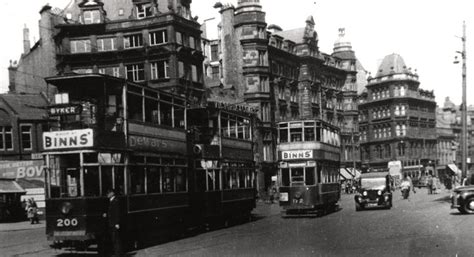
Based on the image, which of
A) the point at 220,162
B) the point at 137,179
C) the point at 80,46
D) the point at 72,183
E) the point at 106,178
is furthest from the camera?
the point at 80,46

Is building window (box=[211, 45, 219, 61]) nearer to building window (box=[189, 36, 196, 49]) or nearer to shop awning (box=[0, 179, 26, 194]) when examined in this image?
building window (box=[189, 36, 196, 49])

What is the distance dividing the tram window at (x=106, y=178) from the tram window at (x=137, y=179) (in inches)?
44.0

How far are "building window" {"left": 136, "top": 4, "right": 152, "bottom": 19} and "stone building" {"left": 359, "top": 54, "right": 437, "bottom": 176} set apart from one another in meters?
60.6

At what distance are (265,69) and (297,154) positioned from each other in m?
29.1

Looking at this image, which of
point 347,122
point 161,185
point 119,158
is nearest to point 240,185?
point 161,185

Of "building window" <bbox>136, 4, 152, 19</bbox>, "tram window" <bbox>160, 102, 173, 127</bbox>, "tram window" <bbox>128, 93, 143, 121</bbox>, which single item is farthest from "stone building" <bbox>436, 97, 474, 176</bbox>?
"tram window" <bbox>128, 93, 143, 121</bbox>

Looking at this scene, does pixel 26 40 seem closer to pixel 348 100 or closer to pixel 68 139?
pixel 348 100

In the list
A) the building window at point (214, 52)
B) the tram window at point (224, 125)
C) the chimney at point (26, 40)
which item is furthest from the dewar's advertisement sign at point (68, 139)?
the building window at point (214, 52)

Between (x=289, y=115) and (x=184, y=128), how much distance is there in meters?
40.6

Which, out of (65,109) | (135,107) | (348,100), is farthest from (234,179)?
(348,100)

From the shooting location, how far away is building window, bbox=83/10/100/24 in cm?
4662

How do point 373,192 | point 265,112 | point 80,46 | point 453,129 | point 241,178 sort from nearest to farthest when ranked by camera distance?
point 241,178
point 373,192
point 80,46
point 265,112
point 453,129

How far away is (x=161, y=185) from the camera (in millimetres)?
18312

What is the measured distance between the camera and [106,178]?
1541cm
